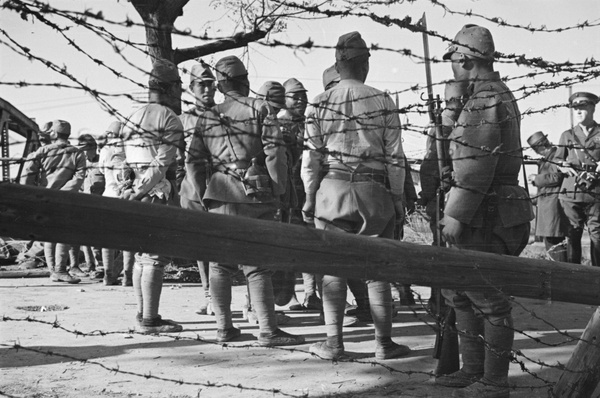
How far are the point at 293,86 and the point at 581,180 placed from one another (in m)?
3.67

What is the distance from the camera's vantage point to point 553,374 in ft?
17.4

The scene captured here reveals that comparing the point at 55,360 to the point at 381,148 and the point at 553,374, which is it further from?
the point at 553,374

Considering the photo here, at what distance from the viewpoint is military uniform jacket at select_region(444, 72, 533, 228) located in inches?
182

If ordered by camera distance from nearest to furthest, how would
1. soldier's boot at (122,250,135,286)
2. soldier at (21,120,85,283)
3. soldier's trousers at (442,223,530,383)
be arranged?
1. soldier's trousers at (442,223,530,383)
2. soldier's boot at (122,250,135,286)
3. soldier at (21,120,85,283)

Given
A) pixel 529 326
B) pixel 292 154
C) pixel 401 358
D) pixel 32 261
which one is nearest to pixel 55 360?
pixel 401 358

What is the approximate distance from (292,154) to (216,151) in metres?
1.64

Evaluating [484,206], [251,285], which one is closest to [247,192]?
[251,285]

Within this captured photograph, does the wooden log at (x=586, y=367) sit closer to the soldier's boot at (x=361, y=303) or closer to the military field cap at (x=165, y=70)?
the soldier's boot at (x=361, y=303)

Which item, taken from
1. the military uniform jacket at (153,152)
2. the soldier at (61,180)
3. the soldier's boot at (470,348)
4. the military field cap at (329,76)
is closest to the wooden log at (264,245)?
the soldier's boot at (470,348)

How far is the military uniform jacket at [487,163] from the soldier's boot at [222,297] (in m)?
2.32

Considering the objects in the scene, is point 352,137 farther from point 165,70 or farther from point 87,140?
point 87,140

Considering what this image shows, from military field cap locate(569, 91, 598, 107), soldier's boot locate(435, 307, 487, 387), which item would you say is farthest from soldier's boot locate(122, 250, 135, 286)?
soldier's boot locate(435, 307, 487, 387)

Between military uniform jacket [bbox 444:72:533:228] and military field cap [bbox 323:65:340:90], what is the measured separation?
2829 mm

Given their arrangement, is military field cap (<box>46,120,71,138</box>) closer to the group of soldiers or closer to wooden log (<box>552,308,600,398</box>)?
the group of soldiers
